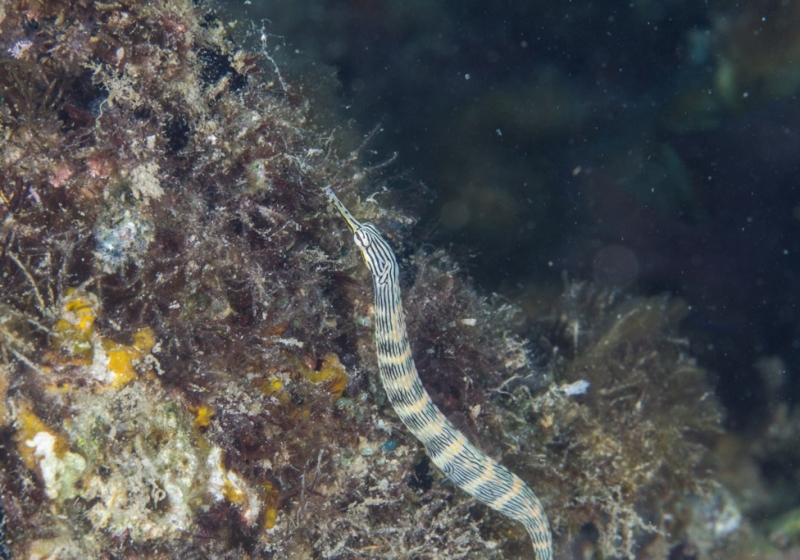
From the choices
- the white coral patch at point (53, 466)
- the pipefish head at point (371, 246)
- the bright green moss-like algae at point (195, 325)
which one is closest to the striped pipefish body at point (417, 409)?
the pipefish head at point (371, 246)

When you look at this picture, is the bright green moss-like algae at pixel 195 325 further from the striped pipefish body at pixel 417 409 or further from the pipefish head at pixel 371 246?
the pipefish head at pixel 371 246

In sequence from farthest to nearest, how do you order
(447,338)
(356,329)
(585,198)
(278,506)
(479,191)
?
(585,198)
(479,191)
(447,338)
(356,329)
(278,506)

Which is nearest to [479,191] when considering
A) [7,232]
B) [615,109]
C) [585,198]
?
[585,198]

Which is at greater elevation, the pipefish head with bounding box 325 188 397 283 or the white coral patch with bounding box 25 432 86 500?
the pipefish head with bounding box 325 188 397 283

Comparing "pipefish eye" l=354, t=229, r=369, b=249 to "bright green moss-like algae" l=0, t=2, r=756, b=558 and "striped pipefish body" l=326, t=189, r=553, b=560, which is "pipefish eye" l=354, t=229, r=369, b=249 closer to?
"striped pipefish body" l=326, t=189, r=553, b=560

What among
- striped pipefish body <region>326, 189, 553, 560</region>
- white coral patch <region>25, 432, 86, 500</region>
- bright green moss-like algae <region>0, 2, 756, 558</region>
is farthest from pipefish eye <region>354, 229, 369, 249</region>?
white coral patch <region>25, 432, 86, 500</region>

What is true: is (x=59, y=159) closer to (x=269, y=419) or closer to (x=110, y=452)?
(x=110, y=452)

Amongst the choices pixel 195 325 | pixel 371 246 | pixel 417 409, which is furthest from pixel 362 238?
pixel 417 409

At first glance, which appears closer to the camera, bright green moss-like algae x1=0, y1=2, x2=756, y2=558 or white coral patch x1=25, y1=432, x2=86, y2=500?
white coral patch x1=25, y1=432, x2=86, y2=500
